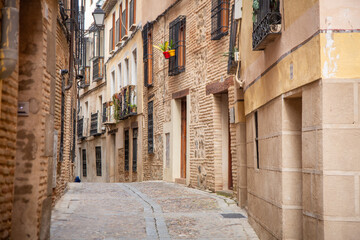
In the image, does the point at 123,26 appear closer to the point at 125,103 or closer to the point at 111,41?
the point at 111,41

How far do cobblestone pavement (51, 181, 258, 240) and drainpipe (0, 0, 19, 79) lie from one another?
4.02 metres

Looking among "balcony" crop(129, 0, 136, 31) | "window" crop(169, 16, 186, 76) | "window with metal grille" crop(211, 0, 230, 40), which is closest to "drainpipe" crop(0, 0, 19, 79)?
"window with metal grille" crop(211, 0, 230, 40)

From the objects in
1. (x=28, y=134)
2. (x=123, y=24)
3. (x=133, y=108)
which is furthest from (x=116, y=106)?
(x=28, y=134)

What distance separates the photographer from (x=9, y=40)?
4.45 m

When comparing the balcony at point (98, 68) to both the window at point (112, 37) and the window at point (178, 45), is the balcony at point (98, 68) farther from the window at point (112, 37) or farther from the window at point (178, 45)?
the window at point (178, 45)

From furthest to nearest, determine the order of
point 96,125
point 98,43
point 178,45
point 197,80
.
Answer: point 98,43
point 96,125
point 178,45
point 197,80

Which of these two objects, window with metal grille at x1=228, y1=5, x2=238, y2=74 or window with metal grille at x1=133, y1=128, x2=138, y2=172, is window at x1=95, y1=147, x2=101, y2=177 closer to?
window with metal grille at x1=133, y1=128, x2=138, y2=172

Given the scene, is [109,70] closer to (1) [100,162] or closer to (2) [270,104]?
(1) [100,162]

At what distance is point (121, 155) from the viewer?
24000mm

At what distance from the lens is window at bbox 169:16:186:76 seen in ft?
53.0

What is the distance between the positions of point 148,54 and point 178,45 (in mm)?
3343

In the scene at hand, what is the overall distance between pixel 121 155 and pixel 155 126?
219 inches

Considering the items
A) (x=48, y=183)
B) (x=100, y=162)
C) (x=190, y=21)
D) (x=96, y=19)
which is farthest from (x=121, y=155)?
(x=48, y=183)

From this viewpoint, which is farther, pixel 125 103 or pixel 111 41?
pixel 111 41
